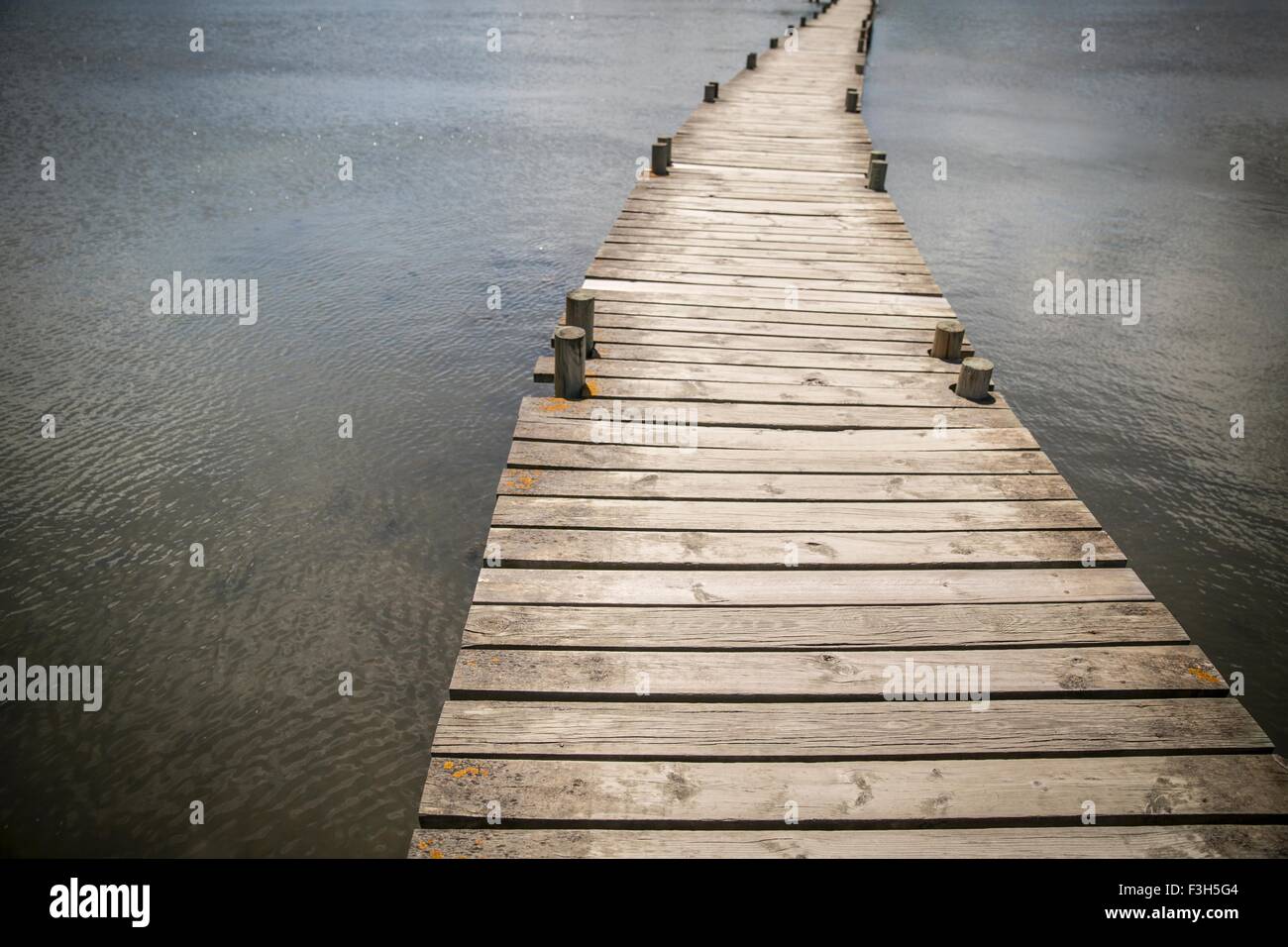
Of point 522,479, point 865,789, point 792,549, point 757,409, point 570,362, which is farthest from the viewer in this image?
point 757,409

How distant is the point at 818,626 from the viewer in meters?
4.04

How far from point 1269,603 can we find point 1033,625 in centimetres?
376

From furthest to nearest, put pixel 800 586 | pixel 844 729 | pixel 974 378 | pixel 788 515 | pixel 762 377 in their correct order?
pixel 762 377
pixel 974 378
pixel 788 515
pixel 800 586
pixel 844 729

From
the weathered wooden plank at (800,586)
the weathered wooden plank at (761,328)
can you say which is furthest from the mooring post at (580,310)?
the weathered wooden plank at (800,586)

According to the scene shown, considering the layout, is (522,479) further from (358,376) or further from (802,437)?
(358,376)

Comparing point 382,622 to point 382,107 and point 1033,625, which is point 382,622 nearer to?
point 1033,625

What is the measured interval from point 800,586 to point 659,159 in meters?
9.67

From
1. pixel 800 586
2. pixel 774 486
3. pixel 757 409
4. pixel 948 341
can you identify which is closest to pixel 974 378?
pixel 948 341

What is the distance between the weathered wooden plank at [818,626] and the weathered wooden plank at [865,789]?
2.20 feet

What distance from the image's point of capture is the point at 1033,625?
160 inches
